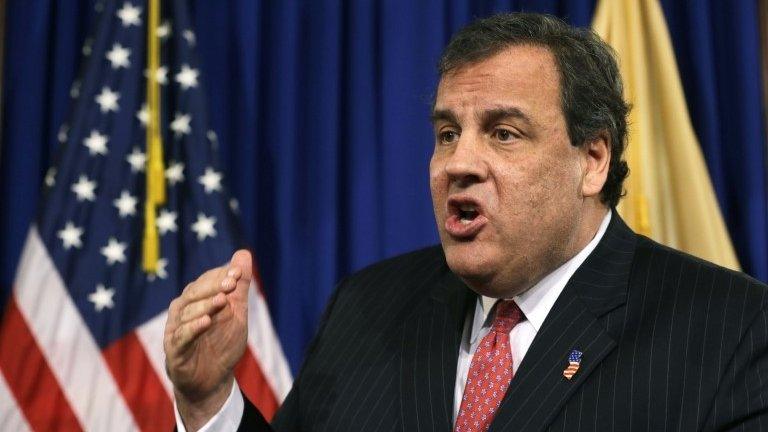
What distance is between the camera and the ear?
6.55 ft

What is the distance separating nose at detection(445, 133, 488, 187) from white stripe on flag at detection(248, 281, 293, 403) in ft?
4.55

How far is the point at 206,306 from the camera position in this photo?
1.70 meters

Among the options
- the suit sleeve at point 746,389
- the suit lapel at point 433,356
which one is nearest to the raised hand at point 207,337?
the suit lapel at point 433,356

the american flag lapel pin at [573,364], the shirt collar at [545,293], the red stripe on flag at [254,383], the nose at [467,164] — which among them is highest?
the nose at [467,164]

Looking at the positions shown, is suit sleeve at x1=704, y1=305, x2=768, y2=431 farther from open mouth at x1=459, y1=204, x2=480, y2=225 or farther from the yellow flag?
the yellow flag

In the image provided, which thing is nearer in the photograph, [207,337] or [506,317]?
[207,337]

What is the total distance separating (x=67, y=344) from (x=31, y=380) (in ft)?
0.50

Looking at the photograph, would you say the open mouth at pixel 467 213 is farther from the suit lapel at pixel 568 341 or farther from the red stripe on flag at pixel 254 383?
the red stripe on flag at pixel 254 383

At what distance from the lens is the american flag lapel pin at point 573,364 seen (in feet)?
A: 5.78

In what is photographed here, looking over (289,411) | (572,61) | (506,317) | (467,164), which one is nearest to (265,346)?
(289,411)

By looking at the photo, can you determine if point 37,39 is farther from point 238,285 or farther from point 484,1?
point 238,285

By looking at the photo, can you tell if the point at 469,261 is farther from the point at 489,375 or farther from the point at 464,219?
the point at 489,375

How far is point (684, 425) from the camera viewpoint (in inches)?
64.6

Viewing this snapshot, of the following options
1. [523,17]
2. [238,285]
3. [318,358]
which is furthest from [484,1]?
[238,285]
